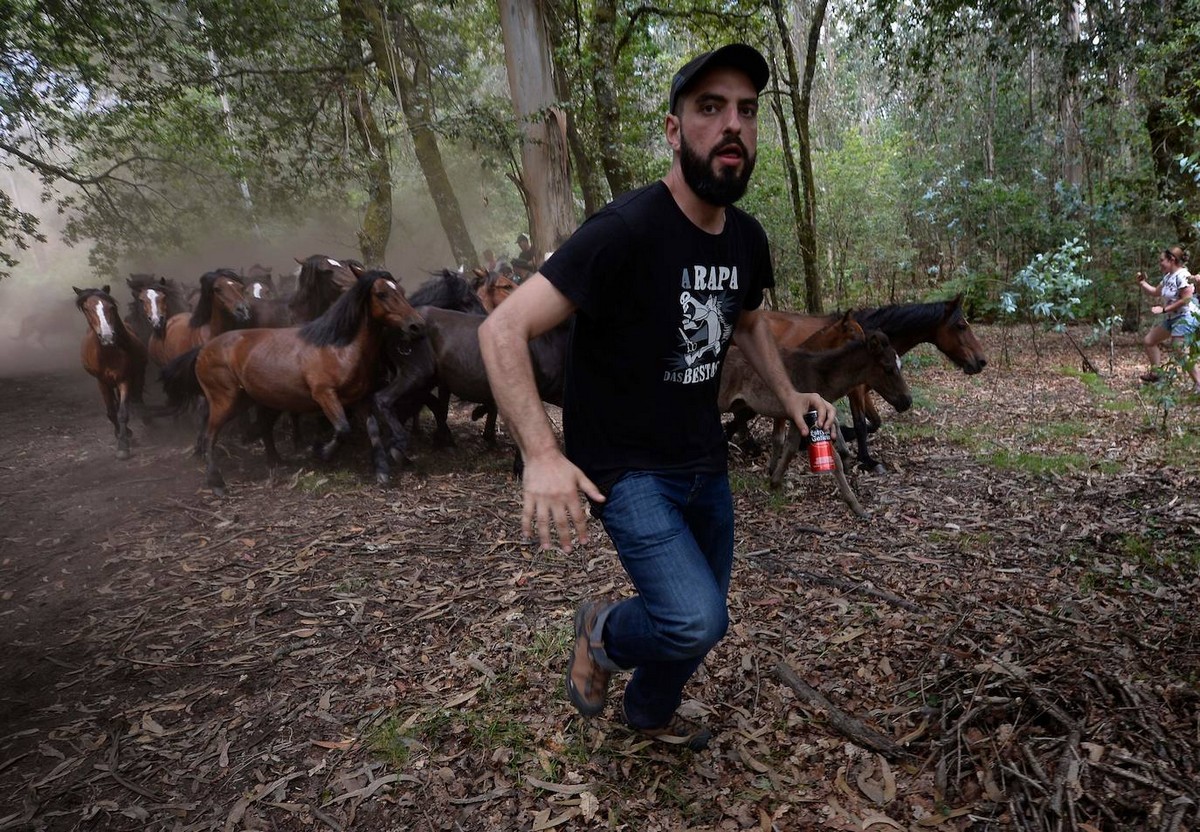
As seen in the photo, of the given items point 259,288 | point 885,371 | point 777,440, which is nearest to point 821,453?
point 885,371

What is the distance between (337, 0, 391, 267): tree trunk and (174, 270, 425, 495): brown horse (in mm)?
6714

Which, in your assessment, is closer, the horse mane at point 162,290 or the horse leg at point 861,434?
the horse leg at point 861,434

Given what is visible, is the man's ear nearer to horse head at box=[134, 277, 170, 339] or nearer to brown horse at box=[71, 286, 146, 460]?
brown horse at box=[71, 286, 146, 460]

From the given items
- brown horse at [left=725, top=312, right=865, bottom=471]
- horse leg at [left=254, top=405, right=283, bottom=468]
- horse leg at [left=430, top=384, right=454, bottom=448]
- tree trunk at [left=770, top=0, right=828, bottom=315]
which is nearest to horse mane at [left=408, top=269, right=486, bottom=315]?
horse leg at [left=430, top=384, right=454, bottom=448]

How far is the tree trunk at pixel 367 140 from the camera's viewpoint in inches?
527

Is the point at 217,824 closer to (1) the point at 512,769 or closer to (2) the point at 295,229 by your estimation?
(1) the point at 512,769

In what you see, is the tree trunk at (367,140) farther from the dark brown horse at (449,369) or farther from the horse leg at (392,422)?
the horse leg at (392,422)

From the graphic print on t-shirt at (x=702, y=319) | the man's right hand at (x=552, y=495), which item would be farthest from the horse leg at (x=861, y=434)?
the man's right hand at (x=552, y=495)

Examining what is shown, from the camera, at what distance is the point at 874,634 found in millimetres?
3727

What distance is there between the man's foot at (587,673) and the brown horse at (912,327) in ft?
17.1

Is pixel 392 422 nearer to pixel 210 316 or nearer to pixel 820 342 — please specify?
pixel 210 316

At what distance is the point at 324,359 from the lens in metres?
7.34

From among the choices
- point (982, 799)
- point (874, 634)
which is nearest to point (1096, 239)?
point (874, 634)

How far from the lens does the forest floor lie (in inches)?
106
